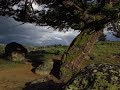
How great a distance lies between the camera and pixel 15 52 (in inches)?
1138

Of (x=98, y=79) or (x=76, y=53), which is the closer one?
(x=98, y=79)

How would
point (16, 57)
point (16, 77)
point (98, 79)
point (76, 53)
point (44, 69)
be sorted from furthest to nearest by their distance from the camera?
point (16, 57), point (44, 69), point (76, 53), point (16, 77), point (98, 79)

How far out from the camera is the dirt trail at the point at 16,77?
1980 cm

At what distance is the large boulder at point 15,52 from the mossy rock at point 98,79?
15213mm

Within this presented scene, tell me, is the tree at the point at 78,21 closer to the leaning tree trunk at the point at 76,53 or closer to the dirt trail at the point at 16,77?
the leaning tree trunk at the point at 76,53

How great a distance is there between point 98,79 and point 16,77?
34.2ft

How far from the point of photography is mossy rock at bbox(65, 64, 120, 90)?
12875 millimetres

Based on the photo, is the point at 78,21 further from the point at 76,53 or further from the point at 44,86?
the point at 44,86

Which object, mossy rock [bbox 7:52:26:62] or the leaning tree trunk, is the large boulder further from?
the leaning tree trunk

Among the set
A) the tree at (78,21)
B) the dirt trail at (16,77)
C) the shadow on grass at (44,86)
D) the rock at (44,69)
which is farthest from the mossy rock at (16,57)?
the shadow on grass at (44,86)

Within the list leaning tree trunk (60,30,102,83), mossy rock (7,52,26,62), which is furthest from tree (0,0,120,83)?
mossy rock (7,52,26,62)

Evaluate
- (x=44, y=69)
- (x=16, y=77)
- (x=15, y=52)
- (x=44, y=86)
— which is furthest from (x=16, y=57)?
(x=44, y=86)

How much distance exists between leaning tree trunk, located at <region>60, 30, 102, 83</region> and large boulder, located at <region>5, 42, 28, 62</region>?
21.2 feet

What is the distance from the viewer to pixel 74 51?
75.6ft
